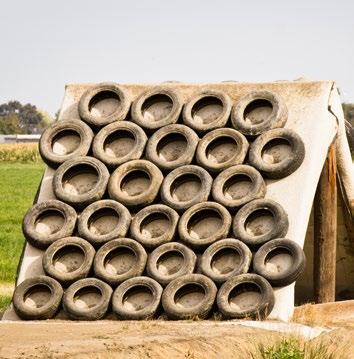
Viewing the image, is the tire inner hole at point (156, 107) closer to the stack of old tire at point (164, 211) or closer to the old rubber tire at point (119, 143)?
the stack of old tire at point (164, 211)

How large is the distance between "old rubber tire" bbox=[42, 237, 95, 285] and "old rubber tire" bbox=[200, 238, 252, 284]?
1.19 meters

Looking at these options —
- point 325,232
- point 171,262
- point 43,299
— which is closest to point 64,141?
point 43,299

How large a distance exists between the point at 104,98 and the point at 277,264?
3.28 metres

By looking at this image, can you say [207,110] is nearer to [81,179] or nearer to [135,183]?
[135,183]

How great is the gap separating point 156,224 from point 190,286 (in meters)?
0.93

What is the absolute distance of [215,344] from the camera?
8578mm

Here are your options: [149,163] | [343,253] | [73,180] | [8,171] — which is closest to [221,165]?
[149,163]

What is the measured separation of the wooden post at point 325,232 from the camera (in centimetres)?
1295

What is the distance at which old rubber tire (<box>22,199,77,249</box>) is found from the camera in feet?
38.7

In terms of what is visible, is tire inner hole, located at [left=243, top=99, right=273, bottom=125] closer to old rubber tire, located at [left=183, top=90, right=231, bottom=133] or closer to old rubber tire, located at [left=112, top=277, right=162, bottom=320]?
old rubber tire, located at [left=183, top=90, right=231, bottom=133]

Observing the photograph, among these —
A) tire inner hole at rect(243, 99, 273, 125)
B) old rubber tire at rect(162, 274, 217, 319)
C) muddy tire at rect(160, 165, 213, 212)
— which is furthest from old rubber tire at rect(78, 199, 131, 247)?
tire inner hole at rect(243, 99, 273, 125)

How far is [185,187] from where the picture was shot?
1190cm

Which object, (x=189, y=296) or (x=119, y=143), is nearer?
(x=189, y=296)

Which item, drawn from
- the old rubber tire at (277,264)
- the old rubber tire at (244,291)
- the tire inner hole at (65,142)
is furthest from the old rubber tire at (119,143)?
the old rubber tire at (244,291)
